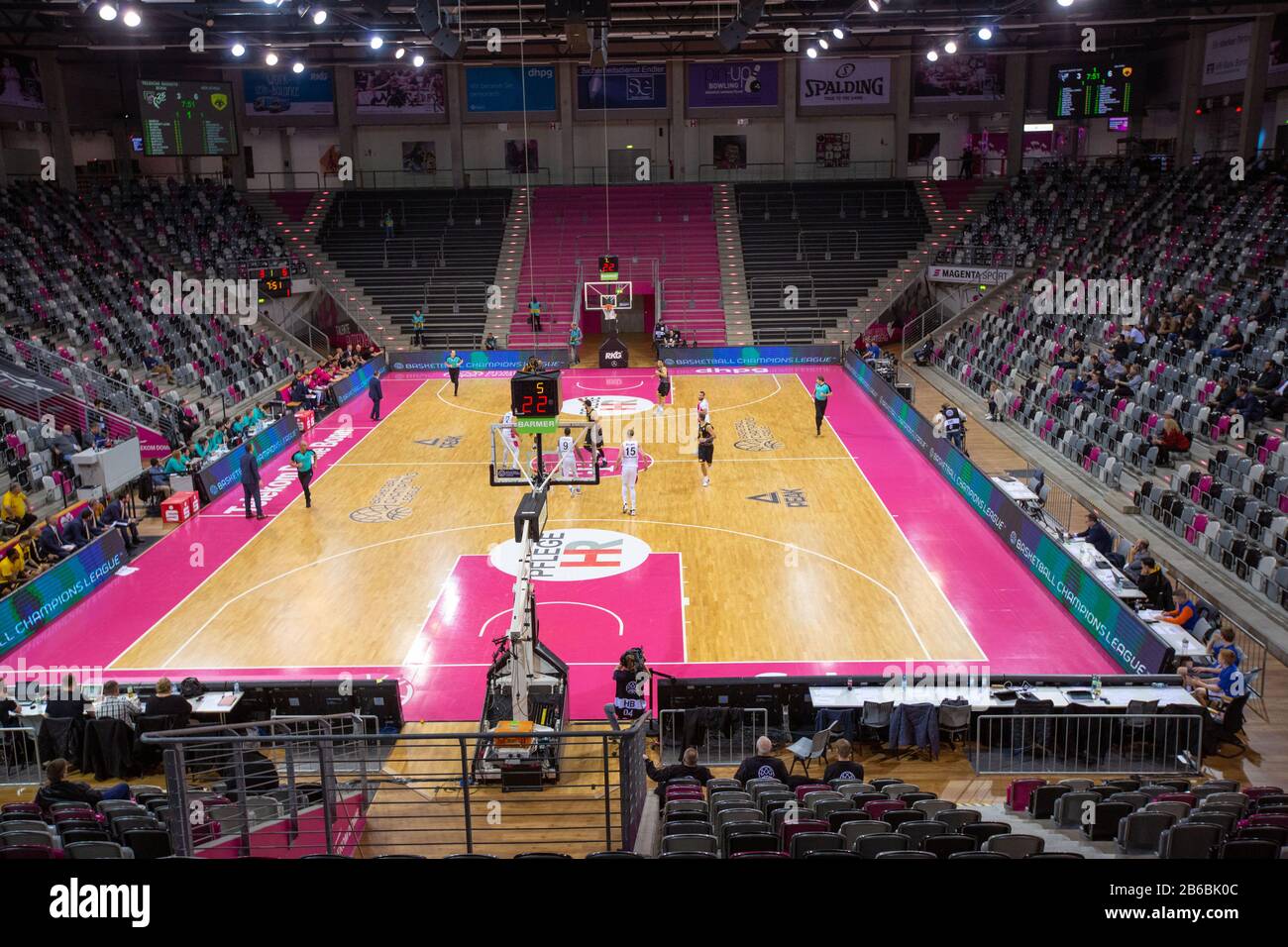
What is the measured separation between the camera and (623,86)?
48750mm

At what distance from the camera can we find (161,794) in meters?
10.0

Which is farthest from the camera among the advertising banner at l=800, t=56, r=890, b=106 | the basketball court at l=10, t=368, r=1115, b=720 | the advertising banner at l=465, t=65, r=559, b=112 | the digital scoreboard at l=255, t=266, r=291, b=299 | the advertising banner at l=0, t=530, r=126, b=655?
the advertising banner at l=465, t=65, r=559, b=112

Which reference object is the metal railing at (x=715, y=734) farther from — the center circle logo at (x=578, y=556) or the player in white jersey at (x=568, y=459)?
the center circle logo at (x=578, y=556)

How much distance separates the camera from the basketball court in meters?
15.1

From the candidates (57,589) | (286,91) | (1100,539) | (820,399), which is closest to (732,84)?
(286,91)

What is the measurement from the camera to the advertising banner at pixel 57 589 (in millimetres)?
15727

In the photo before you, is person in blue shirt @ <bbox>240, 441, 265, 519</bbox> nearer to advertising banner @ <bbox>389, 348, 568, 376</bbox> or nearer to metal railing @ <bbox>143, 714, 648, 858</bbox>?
metal railing @ <bbox>143, 714, 648, 858</bbox>

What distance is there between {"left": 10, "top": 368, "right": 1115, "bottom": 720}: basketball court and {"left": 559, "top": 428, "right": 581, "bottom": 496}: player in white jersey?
39.6 inches

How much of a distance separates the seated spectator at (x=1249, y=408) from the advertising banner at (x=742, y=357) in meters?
19.1

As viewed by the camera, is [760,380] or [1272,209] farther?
[760,380]

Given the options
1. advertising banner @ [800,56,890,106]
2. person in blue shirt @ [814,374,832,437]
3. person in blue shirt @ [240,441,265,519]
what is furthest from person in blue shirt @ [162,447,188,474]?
advertising banner @ [800,56,890,106]
